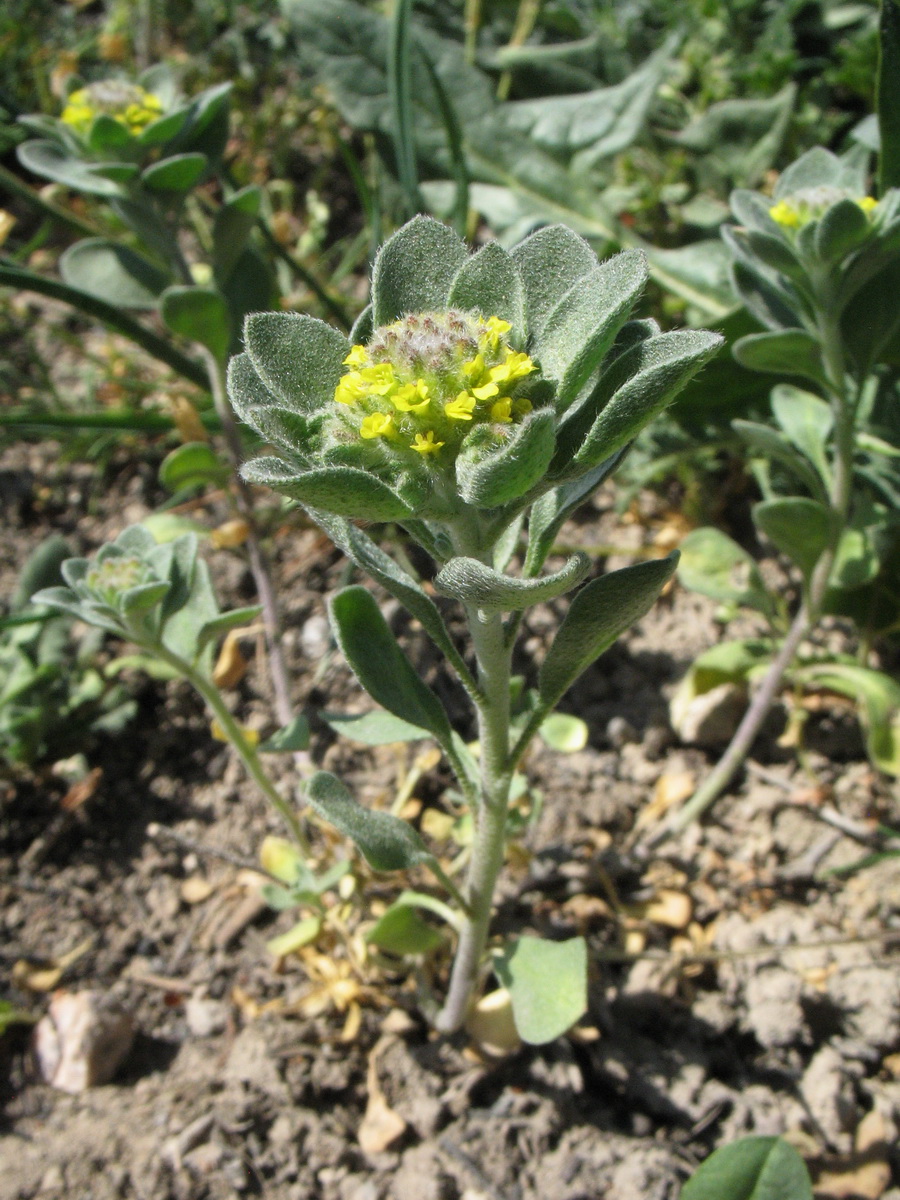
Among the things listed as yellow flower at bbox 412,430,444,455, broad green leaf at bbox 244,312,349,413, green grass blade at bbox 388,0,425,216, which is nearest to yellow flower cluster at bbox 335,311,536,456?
yellow flower at bbox 412,430,444,455

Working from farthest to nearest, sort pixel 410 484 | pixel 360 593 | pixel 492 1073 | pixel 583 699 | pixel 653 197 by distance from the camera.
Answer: pixel 653 197
pixel 583 699
pixel 492 1073
pixel 360 593
pixel 410 484

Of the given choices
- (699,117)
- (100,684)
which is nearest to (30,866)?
(100,684)

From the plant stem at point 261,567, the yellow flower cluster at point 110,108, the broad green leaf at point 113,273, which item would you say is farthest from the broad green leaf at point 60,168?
the plant stem at point 261,567

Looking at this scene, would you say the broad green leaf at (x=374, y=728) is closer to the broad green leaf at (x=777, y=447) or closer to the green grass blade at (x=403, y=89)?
the broad green leaf at (x=777, y=447)

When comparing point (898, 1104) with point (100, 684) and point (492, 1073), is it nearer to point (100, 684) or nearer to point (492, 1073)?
point (492, 1073)

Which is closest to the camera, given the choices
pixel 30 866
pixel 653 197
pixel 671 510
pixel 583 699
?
pixel 30 866

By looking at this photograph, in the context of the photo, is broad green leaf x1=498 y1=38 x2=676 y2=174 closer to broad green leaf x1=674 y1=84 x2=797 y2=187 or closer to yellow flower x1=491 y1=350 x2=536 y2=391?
broad green leaf x1=674 y1=84 x2=797 y2=187


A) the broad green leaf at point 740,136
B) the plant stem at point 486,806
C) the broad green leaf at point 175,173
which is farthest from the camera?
the broad green leaf at point 740,136
